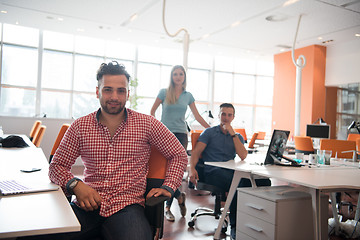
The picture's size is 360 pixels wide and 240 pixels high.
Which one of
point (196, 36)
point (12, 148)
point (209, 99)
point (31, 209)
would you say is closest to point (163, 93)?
point (12, 148)

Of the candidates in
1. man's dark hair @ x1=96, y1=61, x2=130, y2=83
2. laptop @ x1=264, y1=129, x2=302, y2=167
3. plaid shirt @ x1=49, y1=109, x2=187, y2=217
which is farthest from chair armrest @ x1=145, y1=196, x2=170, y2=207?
laptop @ x1=264, y1=129, x2=302, y2=167

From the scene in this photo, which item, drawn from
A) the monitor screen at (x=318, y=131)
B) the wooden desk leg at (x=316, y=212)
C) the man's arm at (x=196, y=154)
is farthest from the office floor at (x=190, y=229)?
the monitor screen at (x=318, y=131)

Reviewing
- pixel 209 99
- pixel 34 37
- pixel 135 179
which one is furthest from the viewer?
pixel 209 99

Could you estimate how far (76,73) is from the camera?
10.6 m

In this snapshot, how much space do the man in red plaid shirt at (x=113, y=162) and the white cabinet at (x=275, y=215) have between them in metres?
0.90

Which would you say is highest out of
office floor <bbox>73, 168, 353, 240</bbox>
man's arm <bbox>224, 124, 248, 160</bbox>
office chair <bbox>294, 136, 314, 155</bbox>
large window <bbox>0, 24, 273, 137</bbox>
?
large window <bbox>0, 24, 273, 137</bbox>

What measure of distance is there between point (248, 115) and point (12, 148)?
38.4ft

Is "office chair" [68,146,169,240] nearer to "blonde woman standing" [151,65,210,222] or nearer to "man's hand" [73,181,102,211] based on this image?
"man's hand" [73,181,102,211]

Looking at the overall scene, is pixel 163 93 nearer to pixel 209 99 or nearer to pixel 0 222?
pixel 0 222

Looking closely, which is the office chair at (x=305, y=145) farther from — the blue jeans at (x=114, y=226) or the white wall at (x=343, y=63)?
the blue jeans at (x=114, y=226)

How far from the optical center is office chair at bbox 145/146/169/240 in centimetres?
156

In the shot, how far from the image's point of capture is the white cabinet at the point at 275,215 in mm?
2266

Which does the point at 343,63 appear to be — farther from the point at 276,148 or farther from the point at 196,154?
the point at 196,154

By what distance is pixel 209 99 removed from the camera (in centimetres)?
1294
